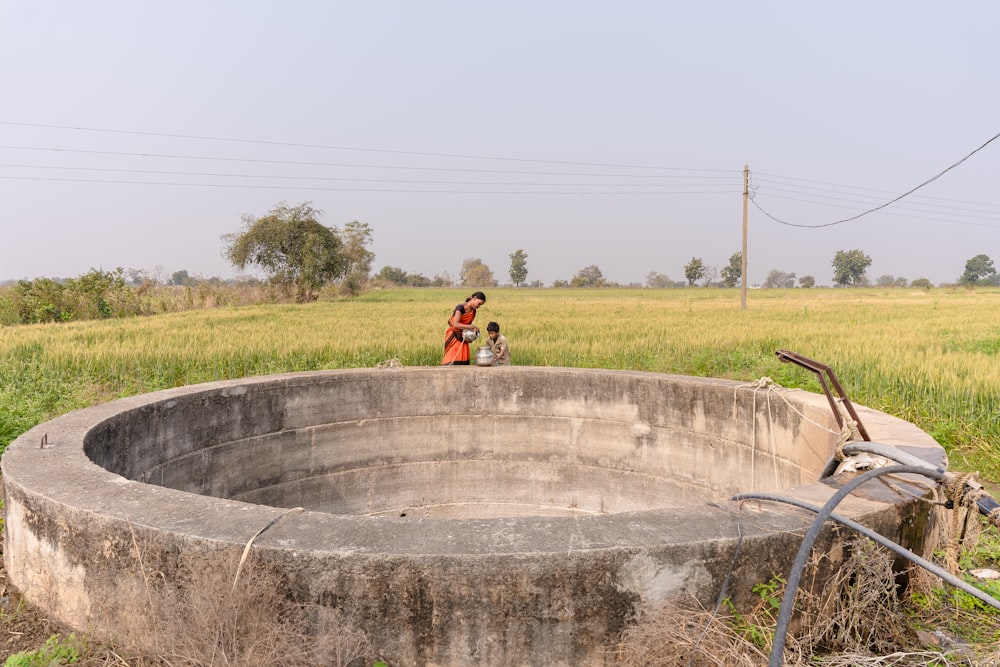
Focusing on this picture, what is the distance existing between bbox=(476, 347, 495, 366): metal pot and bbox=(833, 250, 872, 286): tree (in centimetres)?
10236

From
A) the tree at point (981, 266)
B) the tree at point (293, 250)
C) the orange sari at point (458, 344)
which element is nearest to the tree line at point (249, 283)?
the tree at point (293, 250)

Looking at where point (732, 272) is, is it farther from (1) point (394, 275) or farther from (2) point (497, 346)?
(2) point (497, 346)

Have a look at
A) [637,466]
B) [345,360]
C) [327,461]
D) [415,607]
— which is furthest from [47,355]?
[415,607]

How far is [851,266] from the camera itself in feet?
310

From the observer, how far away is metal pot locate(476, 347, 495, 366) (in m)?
6.47

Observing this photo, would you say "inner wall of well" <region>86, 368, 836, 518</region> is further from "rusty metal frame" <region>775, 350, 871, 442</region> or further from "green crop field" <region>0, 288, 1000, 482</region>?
"rusty metal frame" <region>775, 350, 871, 442</region>

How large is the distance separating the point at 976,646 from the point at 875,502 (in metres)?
0.59

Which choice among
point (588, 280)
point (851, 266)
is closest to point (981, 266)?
point (851, 266)

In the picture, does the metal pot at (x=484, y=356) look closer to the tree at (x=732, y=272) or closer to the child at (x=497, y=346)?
the child at (x=497, y=346)

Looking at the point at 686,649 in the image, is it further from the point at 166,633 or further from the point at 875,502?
the point at 166,633

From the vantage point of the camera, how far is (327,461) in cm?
572

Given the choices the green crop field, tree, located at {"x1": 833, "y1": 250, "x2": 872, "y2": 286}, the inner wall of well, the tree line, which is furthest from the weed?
tree, located at {"x1": 833, "y1": 250, "x2": 872, "y2": 286}

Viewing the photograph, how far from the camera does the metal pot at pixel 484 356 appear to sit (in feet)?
21.2

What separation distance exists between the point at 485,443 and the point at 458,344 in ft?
3.87
